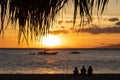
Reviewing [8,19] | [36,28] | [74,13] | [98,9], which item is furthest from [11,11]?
[98,9]

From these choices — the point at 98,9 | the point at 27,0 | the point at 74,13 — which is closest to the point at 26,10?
the point at 27,0

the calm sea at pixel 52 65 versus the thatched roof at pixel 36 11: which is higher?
the thatched roof at pixel 36 11

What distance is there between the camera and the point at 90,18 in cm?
162

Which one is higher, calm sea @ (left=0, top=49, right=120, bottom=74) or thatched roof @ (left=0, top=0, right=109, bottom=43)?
thatched roof @ (left=0, top=0, right=109, bottom=43)

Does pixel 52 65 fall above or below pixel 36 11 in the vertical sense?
below

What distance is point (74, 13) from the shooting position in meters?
1.59

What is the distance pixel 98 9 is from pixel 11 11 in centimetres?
38

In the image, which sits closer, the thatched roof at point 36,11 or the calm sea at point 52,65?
the thatched roof at point 36,11

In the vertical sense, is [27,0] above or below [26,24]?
above

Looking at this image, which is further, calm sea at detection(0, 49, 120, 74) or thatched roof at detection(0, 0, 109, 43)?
calm sea at detection(0, 49, 120, 74)

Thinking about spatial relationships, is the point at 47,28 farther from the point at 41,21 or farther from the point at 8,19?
the point at 8,19

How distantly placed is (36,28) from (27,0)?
14cm

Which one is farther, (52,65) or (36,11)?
(52,65)

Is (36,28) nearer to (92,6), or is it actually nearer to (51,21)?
(51,21)
